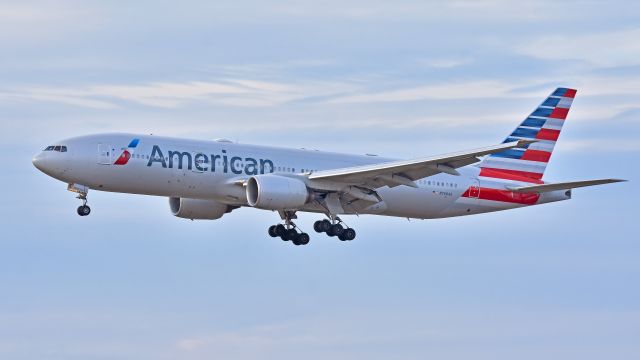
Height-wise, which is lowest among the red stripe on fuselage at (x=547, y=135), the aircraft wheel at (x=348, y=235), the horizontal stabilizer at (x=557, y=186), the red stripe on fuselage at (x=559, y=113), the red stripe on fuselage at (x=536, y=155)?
the aircraft wheel at (x=348, y=235)

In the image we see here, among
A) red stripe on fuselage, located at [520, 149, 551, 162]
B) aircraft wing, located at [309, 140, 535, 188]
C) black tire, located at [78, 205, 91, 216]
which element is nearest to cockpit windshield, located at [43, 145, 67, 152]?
black tire, located at [78, 205, 91, 216]

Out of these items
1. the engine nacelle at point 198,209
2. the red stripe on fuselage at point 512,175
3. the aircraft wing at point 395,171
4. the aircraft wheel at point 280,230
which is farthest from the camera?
the red stripe on fuselage at point 512,175

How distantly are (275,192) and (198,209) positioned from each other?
7874 mm

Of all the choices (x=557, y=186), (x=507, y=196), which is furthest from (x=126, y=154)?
(x=557, y=186)

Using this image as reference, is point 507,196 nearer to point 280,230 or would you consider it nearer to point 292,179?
point 280,230

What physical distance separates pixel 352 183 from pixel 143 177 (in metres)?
9.28

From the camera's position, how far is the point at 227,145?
66.4 m

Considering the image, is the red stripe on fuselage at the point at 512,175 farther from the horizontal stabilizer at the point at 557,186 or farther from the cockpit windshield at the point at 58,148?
the cockpit windshield at the point at 58,148

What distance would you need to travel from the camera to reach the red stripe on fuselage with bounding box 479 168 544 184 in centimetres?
7294

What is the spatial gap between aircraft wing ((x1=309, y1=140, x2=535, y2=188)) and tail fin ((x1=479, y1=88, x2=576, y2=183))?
750cm

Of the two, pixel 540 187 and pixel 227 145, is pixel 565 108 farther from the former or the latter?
pixel 227 145

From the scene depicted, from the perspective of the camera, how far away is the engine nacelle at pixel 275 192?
211 feet

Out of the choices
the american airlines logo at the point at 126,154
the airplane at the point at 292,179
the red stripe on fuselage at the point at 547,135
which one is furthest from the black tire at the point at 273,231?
the red stripe on fuselage at the point at 547,135

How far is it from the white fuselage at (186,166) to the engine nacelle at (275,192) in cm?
95
